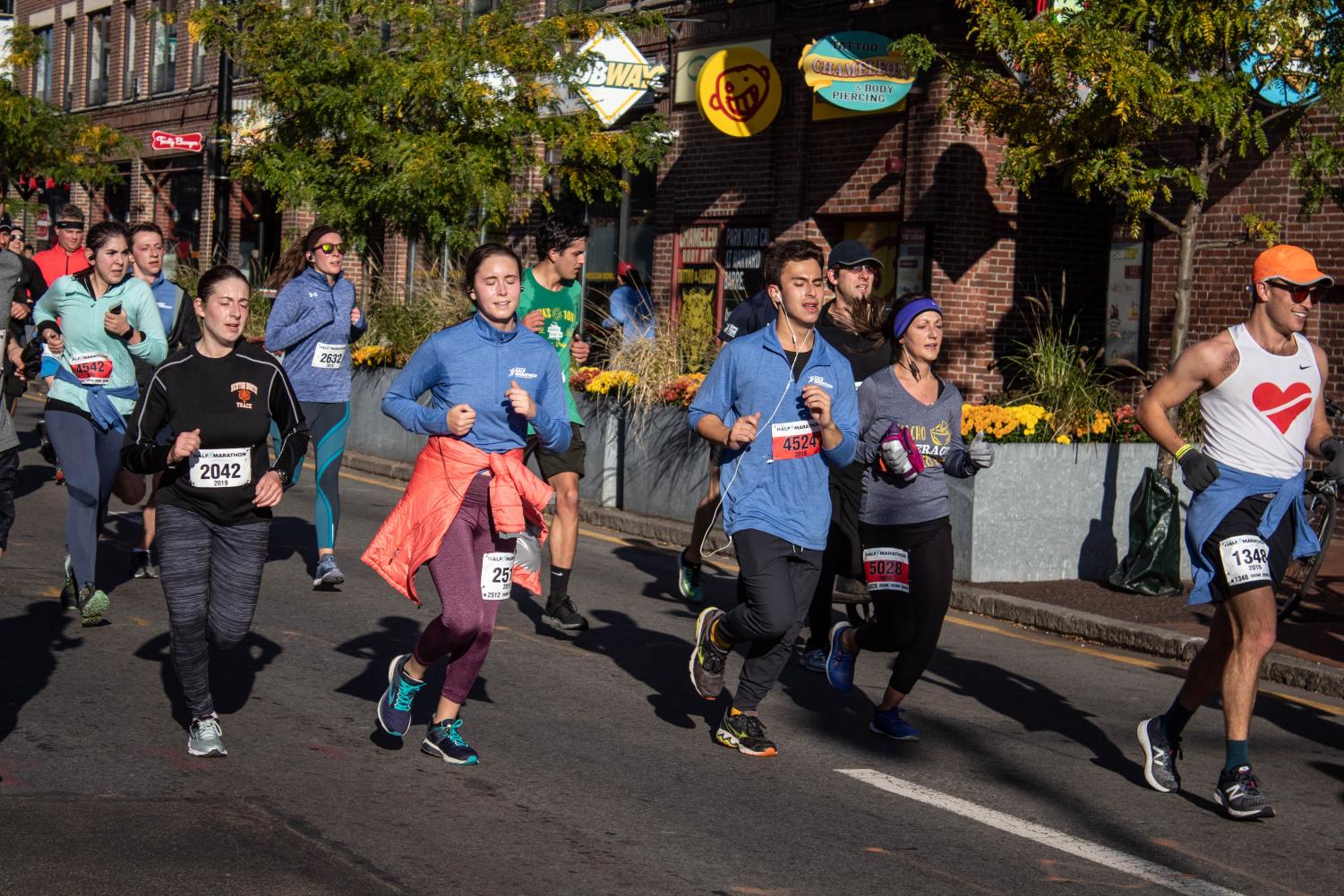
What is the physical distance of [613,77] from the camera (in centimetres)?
1991

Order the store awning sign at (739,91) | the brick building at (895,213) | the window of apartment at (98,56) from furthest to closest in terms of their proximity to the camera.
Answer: the window of apartment at (98,56) < the store awning sign at (739,91) < the brick building at (895,213)

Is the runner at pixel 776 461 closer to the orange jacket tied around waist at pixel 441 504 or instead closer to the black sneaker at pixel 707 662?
the black sneaker at pixel 707 662

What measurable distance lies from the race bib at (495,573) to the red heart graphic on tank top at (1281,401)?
2.78m

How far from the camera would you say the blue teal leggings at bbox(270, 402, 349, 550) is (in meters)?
10.2

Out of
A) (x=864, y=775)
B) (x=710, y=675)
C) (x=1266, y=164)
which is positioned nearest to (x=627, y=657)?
(x=710, y=675)

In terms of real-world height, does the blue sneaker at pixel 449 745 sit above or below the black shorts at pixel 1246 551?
below

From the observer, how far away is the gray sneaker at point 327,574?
32.9ft

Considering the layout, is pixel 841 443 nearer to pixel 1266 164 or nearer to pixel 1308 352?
pixel 1308 352

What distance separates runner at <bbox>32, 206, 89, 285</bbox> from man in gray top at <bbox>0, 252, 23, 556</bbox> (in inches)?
190

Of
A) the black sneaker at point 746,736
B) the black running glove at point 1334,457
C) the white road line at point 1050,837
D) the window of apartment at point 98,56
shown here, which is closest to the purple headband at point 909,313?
the black running glove at point 1334,457

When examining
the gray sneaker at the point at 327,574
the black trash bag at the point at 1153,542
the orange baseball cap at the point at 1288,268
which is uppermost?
the orange baseball cap at the point at 1288,268

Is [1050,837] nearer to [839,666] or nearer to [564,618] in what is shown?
[839,666]

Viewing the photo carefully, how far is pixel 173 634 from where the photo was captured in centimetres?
635

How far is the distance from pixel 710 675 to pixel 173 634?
208 centimetres
